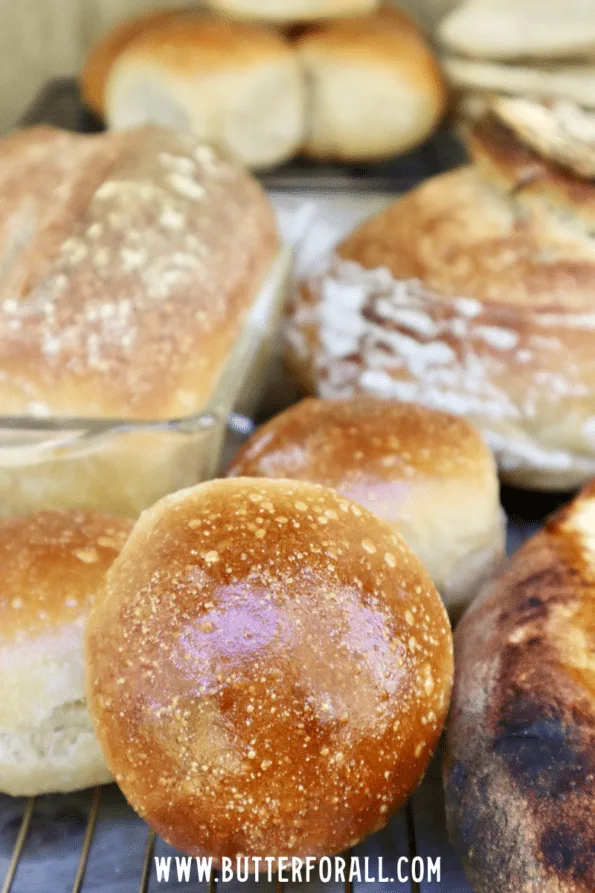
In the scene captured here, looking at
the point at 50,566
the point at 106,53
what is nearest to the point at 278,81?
the point at 106,53

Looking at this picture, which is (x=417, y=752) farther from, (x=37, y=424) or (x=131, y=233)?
(x=131, y=233)

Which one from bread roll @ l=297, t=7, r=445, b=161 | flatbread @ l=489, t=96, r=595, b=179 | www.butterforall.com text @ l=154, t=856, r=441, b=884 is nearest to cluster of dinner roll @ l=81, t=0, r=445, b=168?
bread roll @ l=297, t=7, r=445, b=161

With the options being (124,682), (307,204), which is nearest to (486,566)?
(124,682)

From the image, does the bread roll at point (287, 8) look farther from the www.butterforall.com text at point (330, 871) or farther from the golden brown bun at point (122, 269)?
the www.butterforall.com text at point (330, 871)

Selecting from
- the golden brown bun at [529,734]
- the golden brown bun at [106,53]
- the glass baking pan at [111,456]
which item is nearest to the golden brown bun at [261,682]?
the golden brown bun at [529,734]

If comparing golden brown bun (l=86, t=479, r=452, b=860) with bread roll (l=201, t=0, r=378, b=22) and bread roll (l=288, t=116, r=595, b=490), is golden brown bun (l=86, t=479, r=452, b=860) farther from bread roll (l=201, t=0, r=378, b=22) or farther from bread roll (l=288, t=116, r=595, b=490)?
bread roll (l=201, t=0, r=378, b=22)

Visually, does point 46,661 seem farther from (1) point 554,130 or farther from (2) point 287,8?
(2) point 287,8

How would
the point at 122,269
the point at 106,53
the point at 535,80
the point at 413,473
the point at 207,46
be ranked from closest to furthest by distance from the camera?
the point at 413,473
the point at 122,269
the point at 535,80
the point at 207,46
the point at 106,53
